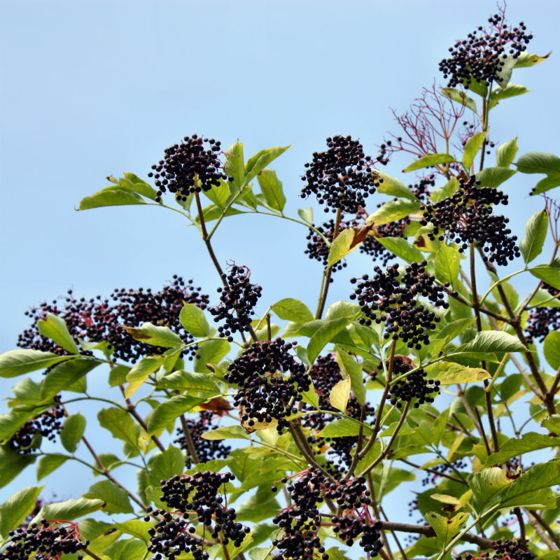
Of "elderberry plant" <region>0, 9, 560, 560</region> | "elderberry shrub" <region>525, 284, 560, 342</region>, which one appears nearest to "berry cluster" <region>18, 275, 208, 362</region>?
"elderberry plant" <region>0, 9, 560, 560</region>

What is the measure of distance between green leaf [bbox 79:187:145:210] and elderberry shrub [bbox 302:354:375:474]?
1.35 metres

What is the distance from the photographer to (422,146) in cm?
489

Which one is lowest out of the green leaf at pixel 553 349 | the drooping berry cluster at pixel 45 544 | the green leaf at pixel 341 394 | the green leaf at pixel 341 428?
the drooping berry cluster at pixel 45 544

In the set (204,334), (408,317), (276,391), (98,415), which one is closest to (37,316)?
(98,415)

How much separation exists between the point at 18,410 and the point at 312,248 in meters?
1.95

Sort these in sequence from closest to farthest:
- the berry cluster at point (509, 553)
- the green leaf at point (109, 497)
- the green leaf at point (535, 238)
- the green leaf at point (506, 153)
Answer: the berry cluster at point (509, 553)
the green leaf at point (535, 238)
the green leaf at point (506, 153)
the green leaf at point (109, 497)

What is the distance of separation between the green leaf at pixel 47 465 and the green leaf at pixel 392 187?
2632mm

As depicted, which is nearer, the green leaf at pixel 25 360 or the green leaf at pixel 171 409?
the green leaf at pixel 171 409

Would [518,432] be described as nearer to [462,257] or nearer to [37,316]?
[462,257]

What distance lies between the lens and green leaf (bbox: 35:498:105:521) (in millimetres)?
3996

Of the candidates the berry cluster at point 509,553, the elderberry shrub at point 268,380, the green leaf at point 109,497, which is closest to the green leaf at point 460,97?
the elderberry shrub at point 268,380

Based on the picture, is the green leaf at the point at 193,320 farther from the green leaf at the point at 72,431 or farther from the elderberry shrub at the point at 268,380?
the green leaf at the point at 72,431

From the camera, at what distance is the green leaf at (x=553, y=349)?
436 cm

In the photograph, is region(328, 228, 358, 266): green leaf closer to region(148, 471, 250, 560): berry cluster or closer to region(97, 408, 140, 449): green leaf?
region(148, 471, 250, 560): berry cluster
